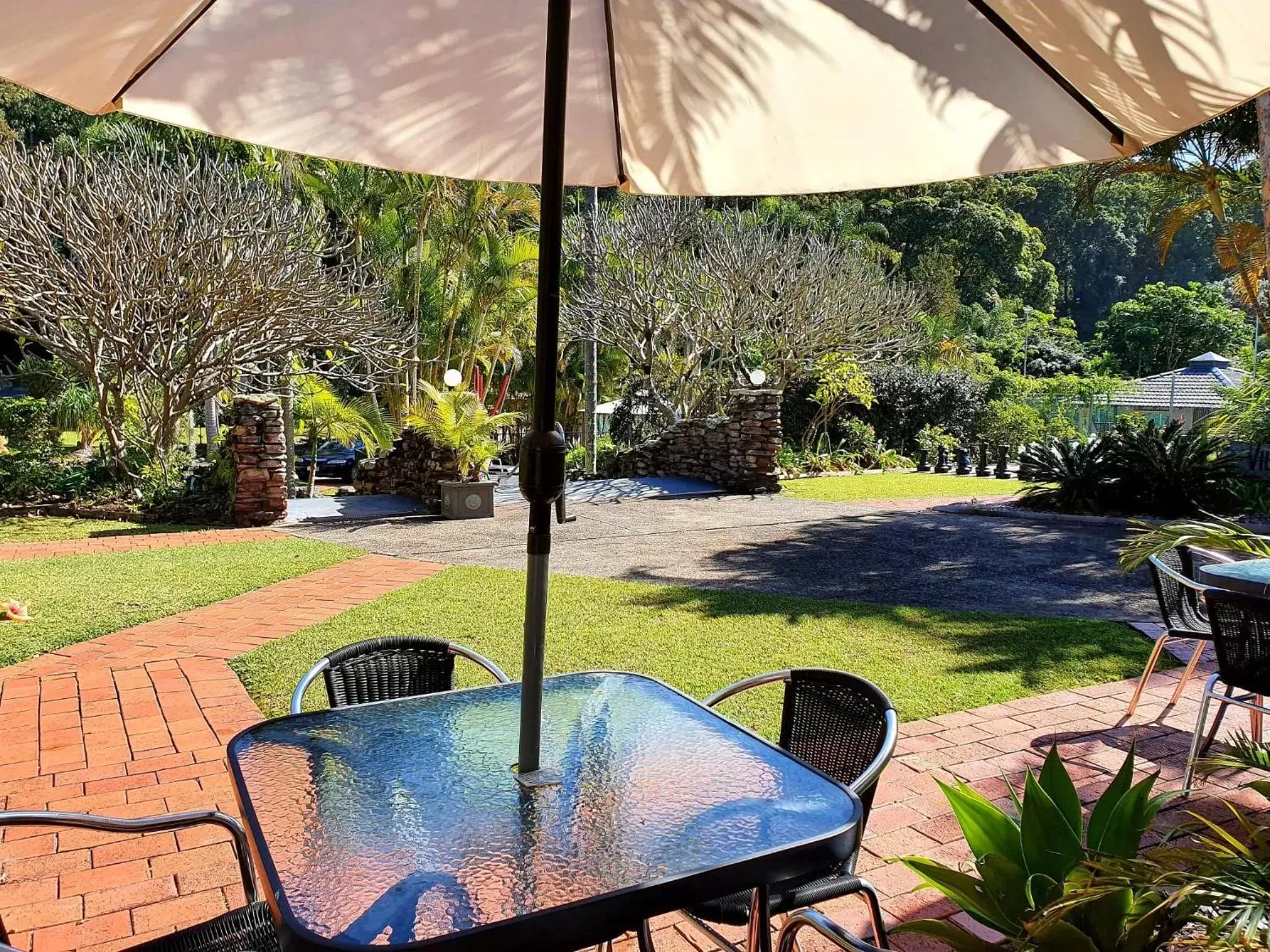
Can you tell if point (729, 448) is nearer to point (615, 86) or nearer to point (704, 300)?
point (704, 300)

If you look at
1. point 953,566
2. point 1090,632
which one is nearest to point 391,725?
point 1090,632

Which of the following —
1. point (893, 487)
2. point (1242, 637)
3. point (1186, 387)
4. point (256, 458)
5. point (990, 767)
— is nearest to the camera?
point (1242, 637)

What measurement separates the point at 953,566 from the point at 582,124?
700 cm

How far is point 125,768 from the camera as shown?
3.67m

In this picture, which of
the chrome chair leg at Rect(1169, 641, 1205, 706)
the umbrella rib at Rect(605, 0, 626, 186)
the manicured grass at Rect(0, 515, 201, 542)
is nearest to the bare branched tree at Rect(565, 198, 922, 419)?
the manicured grass at Rect(0, 515, 201, 542)

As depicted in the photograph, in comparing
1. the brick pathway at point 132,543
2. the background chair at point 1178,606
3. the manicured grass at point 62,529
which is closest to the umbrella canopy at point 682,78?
the background chair at point 1178,606

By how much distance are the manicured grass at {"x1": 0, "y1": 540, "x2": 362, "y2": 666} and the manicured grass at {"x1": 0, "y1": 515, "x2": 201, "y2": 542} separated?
1562mm

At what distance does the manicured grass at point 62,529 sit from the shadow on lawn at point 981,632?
6.66 metres

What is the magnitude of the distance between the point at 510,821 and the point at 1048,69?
2.10 meters

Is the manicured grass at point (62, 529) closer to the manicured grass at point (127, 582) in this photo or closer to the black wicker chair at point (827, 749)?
the manicured grass at point (127, 582)

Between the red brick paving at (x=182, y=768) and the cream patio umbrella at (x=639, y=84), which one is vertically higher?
the cream patio umbrella at (x=639, y=84)

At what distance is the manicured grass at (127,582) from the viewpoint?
19.2 feet

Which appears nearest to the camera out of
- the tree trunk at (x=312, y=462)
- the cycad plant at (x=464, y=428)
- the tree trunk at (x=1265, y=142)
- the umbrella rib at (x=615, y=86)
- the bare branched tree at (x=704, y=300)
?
the umbrella rib at (x=615, y=86)

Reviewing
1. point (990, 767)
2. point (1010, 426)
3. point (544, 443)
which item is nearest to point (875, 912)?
point (544, 443)
